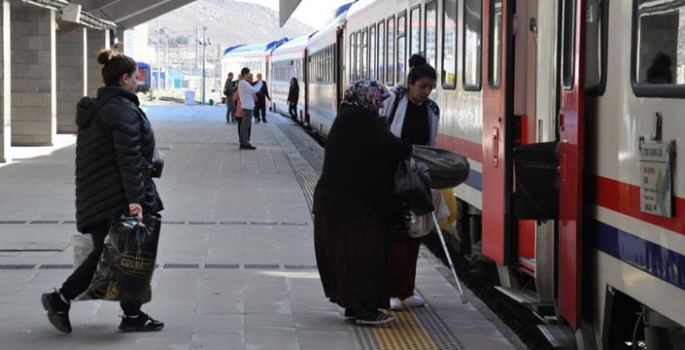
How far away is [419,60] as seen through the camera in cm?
882

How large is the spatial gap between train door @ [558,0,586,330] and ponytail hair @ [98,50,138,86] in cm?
257

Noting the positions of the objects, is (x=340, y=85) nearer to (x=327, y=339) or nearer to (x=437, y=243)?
(x=437, y=243)

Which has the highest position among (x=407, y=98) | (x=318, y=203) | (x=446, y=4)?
(x=446, y=4)

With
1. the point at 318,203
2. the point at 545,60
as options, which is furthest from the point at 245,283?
the point at 545,60

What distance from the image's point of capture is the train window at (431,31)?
1199 centimetres

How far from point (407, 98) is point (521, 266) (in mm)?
1410

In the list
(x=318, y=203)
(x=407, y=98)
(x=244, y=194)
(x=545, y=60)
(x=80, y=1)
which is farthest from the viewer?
(x=80, y=1)

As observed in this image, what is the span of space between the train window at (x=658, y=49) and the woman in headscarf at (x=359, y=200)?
2677 millimetres

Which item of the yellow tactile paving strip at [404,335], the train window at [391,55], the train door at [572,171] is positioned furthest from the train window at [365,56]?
the train door at [572,171]

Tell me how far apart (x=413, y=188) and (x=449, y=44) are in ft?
12.3

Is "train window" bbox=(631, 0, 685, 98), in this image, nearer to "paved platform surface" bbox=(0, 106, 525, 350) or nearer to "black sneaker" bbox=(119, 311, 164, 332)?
"paved platform surface" bbox=(0, 106, 525, 350)

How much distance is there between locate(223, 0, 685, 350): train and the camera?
4.90 metres

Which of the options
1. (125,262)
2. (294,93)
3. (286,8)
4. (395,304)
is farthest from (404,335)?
(286,8)

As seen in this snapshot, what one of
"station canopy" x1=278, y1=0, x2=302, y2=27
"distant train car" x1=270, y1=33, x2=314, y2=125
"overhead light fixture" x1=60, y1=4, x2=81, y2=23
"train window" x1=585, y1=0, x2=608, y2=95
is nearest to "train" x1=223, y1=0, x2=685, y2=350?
"train window" x1=585, y1=0, x2=608, y2=95
